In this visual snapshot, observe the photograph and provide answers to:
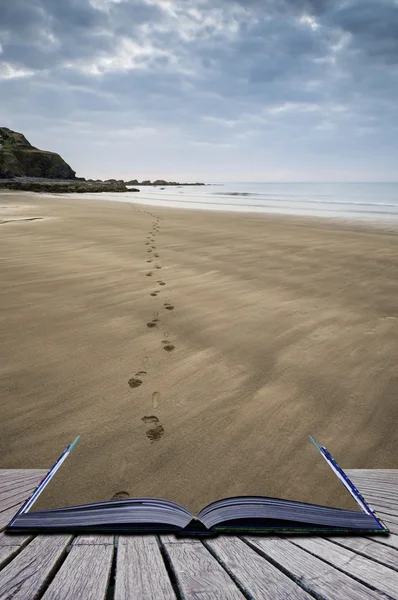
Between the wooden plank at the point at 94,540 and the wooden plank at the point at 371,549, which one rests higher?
the wooden plank at the point at 371,549

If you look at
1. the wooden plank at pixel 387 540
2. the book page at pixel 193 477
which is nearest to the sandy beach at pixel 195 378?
the book page at pixel 193 477

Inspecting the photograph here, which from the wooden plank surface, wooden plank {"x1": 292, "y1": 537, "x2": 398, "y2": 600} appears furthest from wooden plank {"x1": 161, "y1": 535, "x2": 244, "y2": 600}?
the wooden plank surface

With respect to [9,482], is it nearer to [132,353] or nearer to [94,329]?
[132,353]

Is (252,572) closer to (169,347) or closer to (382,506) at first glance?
(382,506)

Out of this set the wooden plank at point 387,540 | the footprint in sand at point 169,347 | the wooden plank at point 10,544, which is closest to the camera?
the wooden plank at point 10,544

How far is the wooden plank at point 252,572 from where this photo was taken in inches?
32.1

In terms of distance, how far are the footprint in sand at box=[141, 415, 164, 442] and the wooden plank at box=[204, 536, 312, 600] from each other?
1172mm

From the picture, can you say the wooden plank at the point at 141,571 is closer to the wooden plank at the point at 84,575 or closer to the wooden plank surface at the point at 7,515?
the wooden plank at the point at 84,575

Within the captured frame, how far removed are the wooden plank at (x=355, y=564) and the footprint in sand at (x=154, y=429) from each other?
1.24 metres

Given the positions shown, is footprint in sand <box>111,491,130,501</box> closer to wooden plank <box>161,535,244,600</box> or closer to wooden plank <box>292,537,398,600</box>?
wooden plank <box>161,535,244,600</box>

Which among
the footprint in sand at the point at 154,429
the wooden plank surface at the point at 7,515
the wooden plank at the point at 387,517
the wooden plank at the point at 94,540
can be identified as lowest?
the footprint in sand at the point at 154,429

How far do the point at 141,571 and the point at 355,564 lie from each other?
1.78 ft

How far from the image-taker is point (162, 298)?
14.4 feet

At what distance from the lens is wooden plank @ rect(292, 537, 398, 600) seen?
33.1 inches
